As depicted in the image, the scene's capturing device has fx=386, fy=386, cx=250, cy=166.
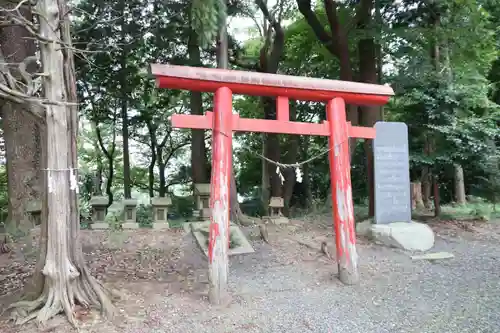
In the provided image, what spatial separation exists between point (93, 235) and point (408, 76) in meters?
7.58

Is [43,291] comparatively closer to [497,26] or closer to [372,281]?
[372,281]

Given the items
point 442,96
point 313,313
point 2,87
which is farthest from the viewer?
point 442,96

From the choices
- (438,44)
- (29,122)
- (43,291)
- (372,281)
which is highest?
(438,44)

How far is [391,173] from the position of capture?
7.22 m

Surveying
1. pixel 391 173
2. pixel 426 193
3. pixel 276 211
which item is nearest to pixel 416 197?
pixel 426 193

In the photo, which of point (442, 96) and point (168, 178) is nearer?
point (442, 96)

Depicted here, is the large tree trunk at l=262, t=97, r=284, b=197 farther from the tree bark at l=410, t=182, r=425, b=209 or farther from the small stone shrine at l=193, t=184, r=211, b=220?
the small stone shrine at l=193, t=184, r=211, b=220

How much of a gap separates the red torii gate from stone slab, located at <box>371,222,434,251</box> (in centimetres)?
208

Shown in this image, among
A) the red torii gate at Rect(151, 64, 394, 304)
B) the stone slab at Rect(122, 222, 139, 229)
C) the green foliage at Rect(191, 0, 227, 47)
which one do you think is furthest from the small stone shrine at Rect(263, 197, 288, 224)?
the green foliage at Rect(191, 0, 227, 47)

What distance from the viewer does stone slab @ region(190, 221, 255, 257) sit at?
651cm

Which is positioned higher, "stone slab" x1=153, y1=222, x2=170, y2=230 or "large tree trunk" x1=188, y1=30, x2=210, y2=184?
"large tree trunk" x1=188, y1=30, x2=210, y2=184

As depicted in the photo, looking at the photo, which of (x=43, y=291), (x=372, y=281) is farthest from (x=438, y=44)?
(x=43, y=291)

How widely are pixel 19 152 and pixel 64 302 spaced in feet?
13.8

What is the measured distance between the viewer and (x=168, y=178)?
16203 millimetres
